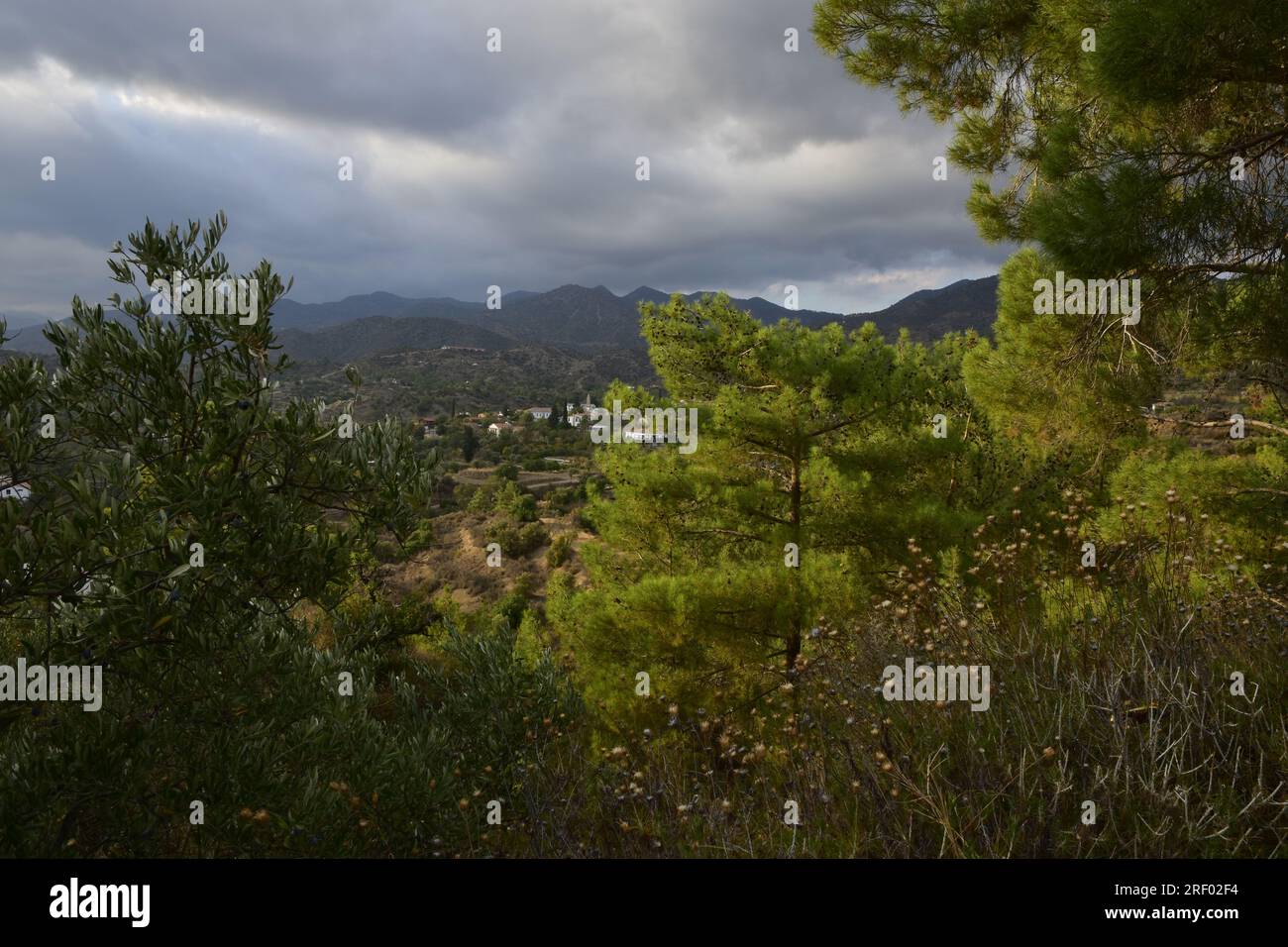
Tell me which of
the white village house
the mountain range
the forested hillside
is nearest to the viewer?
the forested hillside

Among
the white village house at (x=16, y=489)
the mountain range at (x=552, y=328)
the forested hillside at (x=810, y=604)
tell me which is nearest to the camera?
the forested hillside at (x=810, y=604)

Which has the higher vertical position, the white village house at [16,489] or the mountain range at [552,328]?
the mountain range at [552,328]

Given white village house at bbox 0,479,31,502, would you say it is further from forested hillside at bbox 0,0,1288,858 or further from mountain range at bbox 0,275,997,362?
mountain range at bbox 0,275,997,362

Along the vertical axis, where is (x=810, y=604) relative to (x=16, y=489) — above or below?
below

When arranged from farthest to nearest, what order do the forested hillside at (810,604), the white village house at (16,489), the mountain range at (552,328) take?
the mountain range at (552,328)
the white village house at (16,489)
the forested hillside at (810,604)

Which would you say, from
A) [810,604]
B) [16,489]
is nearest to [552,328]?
[810,604]

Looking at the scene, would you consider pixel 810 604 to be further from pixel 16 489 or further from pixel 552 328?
pixel 552 328

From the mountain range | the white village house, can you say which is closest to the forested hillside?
the white village house

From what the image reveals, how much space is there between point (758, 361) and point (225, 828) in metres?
10.0

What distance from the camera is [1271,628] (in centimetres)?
391

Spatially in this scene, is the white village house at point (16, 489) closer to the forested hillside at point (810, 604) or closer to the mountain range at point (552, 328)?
the forested hillside at point (810, 604)

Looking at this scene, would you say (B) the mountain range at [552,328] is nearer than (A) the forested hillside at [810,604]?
No

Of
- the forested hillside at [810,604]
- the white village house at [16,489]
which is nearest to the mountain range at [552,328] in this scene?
the forested hillside at [810,604]
